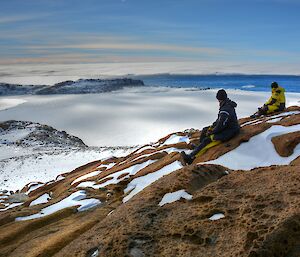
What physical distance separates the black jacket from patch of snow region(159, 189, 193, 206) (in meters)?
7.52

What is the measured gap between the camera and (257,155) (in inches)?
594

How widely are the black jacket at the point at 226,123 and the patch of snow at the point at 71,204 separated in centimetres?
623

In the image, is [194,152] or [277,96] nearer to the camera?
[194,152]

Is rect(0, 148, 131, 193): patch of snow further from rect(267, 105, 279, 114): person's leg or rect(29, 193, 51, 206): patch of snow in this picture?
rect(267, 105, 279, 114): person's leg

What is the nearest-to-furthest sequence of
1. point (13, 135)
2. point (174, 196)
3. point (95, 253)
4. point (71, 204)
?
point (95, 253), point (174, 196), point (71, 204), point (13, 135)

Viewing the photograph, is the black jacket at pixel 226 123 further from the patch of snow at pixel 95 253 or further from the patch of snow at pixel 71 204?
the patch of snow at pixel 95 253

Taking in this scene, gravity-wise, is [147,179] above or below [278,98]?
below

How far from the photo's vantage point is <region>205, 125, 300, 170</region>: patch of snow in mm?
14305

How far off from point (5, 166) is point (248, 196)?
127ft

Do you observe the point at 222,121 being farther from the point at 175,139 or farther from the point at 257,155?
the point at 175,139

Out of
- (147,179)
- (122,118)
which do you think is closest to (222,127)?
(147,179)

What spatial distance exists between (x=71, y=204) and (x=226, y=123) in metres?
7.42

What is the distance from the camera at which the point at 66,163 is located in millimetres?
38969

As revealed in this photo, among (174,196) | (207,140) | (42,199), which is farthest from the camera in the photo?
(42,199)
